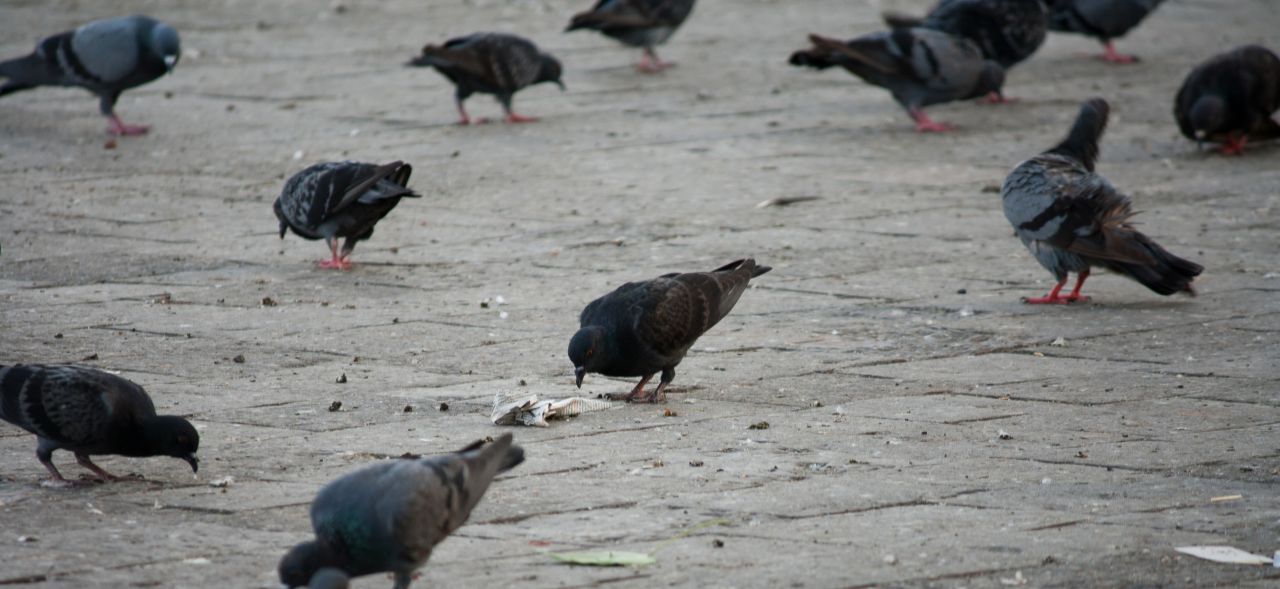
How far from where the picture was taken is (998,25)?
11633mm

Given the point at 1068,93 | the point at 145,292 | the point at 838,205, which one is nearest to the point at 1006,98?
the point at 1068,93

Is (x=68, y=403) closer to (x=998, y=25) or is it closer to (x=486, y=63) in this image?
(x=486, y=63)

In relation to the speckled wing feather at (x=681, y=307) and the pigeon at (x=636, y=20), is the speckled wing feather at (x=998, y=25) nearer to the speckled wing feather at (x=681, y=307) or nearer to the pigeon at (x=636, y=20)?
the pigeon at (x=636, y=20)

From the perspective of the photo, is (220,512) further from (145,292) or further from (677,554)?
(145,292)

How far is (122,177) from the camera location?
9305 mm

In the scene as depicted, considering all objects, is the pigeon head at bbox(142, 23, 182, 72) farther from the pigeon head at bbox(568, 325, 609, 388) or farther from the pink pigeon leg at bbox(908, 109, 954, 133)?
the pigeon head at bbox(568, 325, 609, 388)

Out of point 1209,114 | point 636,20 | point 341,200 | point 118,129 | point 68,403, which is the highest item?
point 68,403

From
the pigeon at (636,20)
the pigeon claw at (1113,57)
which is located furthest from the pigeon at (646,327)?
A: the pigeon claw at (1113,57)

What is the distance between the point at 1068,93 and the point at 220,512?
9145 mm

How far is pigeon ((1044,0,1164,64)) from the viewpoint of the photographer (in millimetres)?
12867

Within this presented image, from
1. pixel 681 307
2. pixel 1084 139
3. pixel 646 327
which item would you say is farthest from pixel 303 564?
pixel 1084 139

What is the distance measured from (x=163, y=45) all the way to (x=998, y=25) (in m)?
5.59

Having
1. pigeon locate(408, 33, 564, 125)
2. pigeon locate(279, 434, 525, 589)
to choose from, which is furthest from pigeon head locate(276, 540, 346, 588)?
pigeon locate(408, 33, 564, 125)

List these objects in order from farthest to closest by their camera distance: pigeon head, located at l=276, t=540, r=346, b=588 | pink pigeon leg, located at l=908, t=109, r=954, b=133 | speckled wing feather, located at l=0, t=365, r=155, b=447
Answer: pink pigeon leg, located at l=908, t=109, r=954, b=133 < speckled wing feather, located at l=0, t=365, r=155, b=447 < pigeon head, located at l=276, t=540, r=346, b=588
